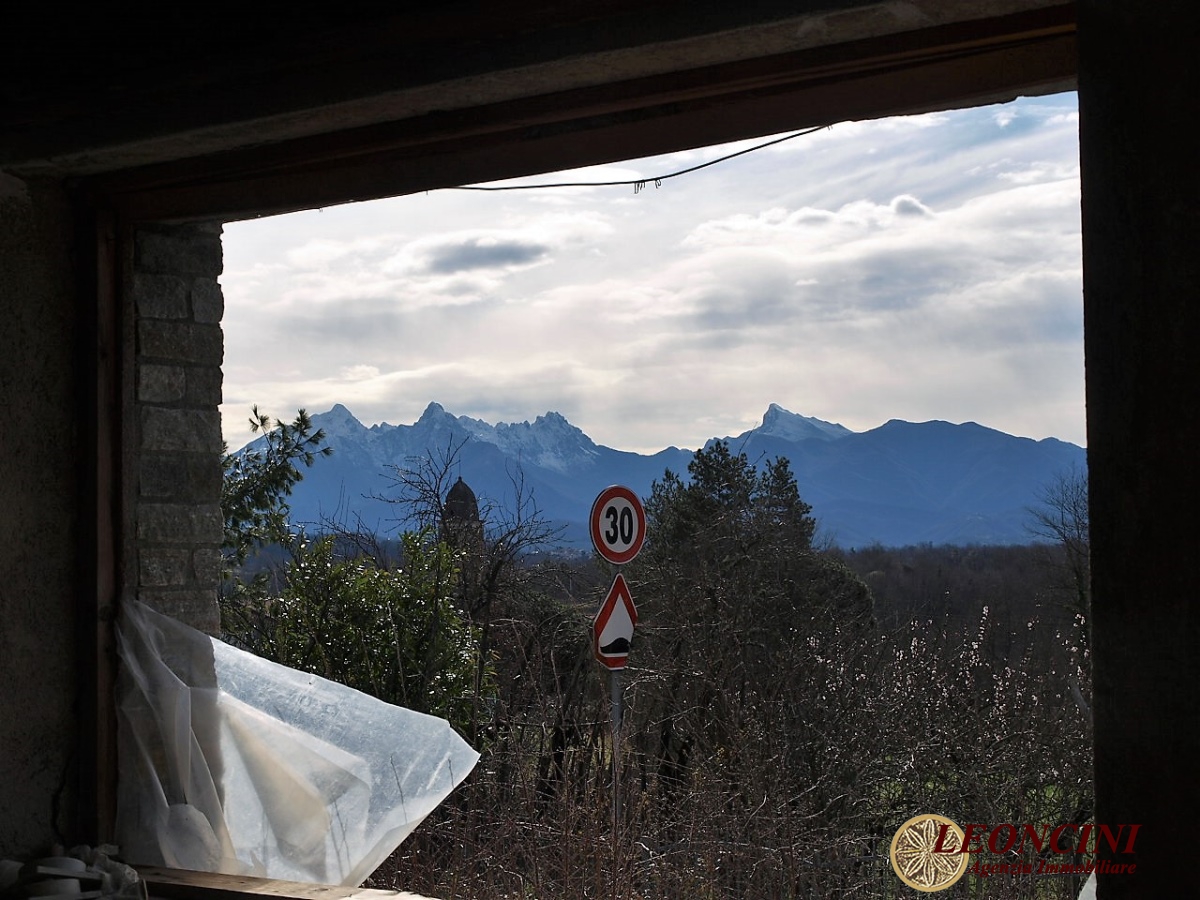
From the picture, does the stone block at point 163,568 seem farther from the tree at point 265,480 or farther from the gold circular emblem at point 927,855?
the tree at point 265,480

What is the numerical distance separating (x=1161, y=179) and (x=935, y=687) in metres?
7.78

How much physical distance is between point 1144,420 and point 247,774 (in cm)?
270

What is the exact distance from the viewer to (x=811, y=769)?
8.96m

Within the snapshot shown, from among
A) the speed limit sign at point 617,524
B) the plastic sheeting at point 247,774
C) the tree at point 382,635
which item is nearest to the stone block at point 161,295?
the plastic sheeting at point 247,774

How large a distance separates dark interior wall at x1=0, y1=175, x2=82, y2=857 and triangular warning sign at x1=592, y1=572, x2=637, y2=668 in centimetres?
385

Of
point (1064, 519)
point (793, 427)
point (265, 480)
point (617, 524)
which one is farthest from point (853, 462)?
point (617, 524)

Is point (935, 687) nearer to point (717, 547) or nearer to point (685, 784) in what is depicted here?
point (685, 784)

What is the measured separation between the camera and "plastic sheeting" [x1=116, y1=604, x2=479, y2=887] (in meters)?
3.25

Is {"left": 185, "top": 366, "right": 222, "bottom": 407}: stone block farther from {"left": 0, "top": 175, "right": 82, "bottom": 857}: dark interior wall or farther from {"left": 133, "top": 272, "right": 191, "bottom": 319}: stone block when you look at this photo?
{"left": 0, "top": 175, "right": 82, "bottom": 857}: dark interior wall

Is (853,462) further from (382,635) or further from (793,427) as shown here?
(382,635)

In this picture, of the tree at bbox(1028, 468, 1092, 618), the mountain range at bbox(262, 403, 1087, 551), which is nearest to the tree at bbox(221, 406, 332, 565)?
the tree at bbox(1028, 468, 1092, 618)

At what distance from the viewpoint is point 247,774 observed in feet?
11.0

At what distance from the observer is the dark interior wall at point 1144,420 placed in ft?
5.25

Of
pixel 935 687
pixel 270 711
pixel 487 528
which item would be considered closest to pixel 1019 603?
pixel 935 687
